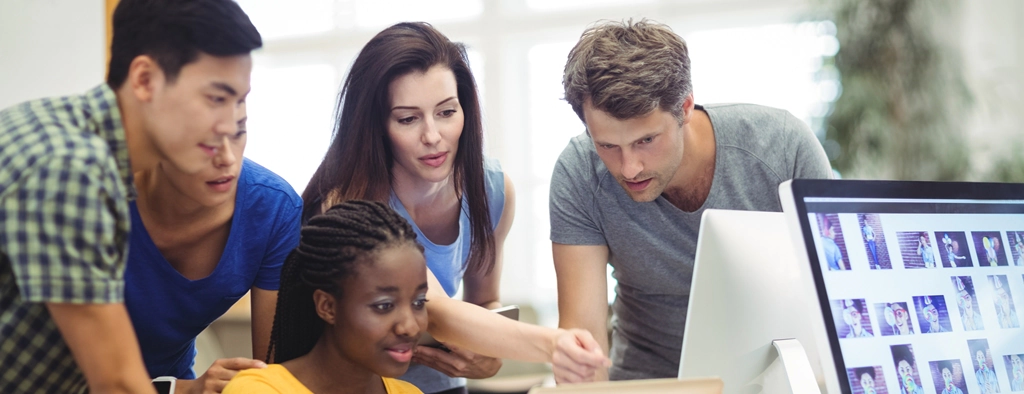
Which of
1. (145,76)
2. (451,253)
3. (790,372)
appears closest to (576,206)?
(451,253)

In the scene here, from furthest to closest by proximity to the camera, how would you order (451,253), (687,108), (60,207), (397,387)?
(451,253), (687,108), (397,387), (60,207)

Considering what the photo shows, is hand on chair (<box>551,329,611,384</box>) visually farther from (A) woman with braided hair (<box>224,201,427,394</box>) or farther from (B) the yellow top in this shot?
(B) the yellow top

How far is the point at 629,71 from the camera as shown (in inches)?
51.6

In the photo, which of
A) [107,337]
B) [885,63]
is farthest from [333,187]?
[885,63]

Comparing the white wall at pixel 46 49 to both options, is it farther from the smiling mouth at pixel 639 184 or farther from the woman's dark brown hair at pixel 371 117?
the smiling mouth at pixel 639 184

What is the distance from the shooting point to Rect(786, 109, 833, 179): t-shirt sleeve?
1464mm

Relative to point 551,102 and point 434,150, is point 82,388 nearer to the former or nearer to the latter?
point 434,150

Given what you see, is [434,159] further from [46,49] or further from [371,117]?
[46,49]

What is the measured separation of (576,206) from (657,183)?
18 centimetres

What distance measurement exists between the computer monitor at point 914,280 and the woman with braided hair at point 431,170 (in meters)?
0.50

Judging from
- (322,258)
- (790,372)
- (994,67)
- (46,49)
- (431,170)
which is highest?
(46,49)

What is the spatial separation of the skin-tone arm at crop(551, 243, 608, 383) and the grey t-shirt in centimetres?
2

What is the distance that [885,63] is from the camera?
3.28 m

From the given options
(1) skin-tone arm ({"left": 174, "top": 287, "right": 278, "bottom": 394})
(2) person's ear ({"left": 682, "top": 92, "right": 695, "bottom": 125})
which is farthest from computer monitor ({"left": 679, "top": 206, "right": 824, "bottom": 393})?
(1) skin-tone arm ({"left": 174, "top": 287, "right": 278, "bottom": 394})
